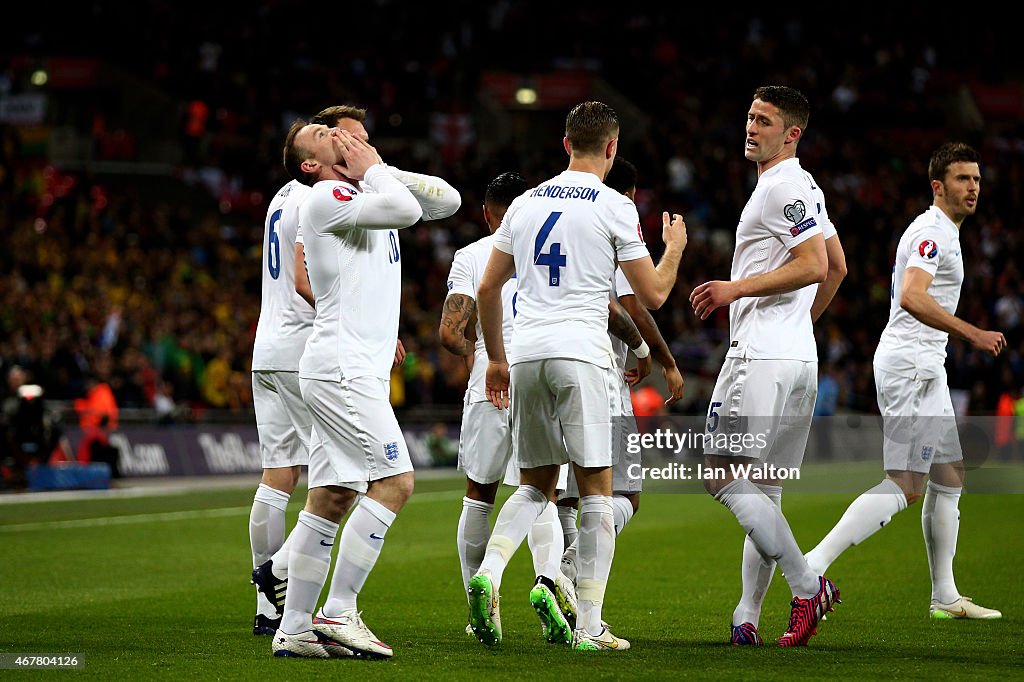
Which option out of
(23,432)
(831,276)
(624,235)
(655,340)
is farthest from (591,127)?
(23,432)

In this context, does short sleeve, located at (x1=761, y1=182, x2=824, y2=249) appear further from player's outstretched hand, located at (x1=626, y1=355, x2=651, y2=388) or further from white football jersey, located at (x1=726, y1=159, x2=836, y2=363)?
player's outstretched hand, located at (x1=626, y1=355, x2=651, y2=388)

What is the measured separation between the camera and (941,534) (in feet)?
27.1

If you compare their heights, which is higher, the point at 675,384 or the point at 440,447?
the point at 675,384

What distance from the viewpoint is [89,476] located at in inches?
724

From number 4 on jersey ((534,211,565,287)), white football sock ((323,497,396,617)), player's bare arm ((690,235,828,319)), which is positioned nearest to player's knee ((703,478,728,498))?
player's bare arm ((690,235,828,319))

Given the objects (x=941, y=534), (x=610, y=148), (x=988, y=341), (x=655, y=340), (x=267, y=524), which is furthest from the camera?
(x=941, y=534)

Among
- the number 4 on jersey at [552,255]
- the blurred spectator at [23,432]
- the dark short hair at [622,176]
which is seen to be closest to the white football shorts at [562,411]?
the number 4 on jersey at [552,255]

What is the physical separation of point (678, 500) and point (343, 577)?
43.4ft

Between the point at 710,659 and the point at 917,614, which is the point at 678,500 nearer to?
the point at 917,614

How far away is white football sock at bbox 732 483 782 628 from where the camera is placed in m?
6.95

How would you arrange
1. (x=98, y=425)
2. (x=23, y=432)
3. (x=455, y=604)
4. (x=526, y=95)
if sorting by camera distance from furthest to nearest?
(x=526, y=95) < (x=98, y=425) < (x=23, y=432) < (x=455, y=604)

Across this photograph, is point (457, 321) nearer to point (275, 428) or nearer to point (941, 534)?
point (275, 428)

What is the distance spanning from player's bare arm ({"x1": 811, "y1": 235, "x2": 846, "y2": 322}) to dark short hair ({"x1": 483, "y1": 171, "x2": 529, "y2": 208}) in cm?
170

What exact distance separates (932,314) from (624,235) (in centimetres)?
239
